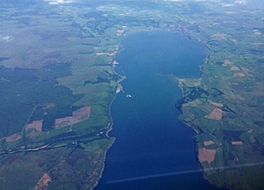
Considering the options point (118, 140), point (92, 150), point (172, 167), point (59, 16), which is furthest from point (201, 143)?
point (59, 16)

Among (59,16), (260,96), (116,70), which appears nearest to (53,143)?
(116,70)

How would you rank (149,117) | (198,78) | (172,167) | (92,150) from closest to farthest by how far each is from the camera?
(172,167) < (92,150) < (149,117) < (198,78)

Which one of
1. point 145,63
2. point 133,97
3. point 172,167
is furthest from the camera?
point 145,63

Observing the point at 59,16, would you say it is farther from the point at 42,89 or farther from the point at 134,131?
the point at 134,131

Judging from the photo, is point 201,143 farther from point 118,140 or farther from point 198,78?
point 198,78

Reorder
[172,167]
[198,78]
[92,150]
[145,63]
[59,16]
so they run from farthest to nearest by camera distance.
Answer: [59,16], [145,63], [198,78], [92,150], [172,167]

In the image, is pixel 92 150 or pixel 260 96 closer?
pixel 92 150
